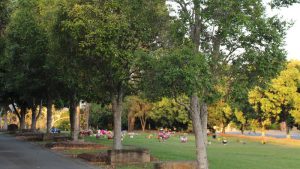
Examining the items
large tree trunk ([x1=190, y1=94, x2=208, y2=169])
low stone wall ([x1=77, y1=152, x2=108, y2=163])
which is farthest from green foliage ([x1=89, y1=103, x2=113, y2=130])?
large tree trunk ([x1=190, y1=94, x2=208, y2=169])

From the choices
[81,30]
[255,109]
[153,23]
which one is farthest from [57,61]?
[255,109]

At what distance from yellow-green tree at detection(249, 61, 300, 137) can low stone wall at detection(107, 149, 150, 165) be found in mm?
31444

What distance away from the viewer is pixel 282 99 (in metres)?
54.0

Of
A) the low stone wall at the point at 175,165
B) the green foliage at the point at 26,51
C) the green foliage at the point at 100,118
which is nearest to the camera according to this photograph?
the low stone wall at the point at 175,165

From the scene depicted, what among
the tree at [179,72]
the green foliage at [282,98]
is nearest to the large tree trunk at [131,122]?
the green foliage at [282,98]

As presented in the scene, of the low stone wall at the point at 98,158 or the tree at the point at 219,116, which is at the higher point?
the tree at the point at 219,116

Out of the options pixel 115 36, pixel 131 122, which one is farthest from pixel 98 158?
pixel 131 122

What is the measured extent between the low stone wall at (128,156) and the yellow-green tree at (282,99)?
103 feet

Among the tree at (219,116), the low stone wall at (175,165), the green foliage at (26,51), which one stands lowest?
the low stone wall at (175,165)

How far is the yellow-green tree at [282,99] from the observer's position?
53.2m

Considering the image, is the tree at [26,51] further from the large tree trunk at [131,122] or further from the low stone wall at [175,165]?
the large tree trunk at [131,122]

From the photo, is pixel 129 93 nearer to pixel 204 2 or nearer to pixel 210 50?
pixel 210 50

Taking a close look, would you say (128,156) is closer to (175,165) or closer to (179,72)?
(175,165)

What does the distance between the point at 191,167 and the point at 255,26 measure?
5.42m
